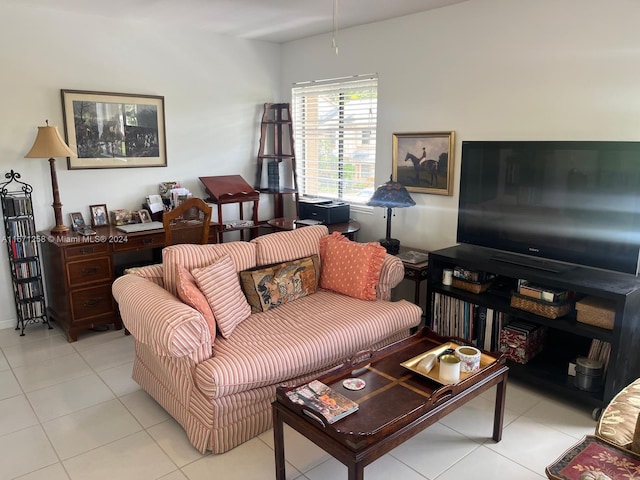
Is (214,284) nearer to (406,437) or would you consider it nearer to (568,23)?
(406,437)

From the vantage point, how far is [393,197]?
359 centimetres

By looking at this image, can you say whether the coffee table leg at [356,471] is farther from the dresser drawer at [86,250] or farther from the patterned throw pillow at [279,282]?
the dresser drawer at [86,250]

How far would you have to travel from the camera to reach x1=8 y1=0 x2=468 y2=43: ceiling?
3.33 meters

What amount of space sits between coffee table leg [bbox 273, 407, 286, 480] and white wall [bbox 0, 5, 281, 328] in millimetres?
2792

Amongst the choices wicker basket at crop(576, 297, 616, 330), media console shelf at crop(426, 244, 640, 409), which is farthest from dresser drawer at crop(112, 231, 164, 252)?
wicker basket at crop(576, 297, 616, 330)

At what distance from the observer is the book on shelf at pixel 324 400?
1.83 metres

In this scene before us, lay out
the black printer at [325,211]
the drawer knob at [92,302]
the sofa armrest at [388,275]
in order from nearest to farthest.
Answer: the sofa armrest at [388,275], the drawer knob at [92,302], the black printer at [325,211]

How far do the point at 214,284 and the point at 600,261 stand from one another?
2.20m

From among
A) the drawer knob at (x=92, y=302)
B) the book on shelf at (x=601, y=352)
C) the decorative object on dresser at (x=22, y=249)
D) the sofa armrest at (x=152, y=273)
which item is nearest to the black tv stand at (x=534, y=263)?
the book on shelf at (x=601, y=352)

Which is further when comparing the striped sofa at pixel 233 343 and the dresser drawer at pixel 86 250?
the dresser drawer at pixel 86 250

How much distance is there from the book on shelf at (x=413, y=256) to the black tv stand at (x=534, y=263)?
0.57m

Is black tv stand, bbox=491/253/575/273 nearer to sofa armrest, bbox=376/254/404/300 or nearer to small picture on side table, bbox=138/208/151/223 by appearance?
sofa armrest, bbox=376/254/404/300

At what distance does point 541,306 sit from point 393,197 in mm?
1323

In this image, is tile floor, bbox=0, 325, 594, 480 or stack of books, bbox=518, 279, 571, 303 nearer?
tile floor, bbox=0, 325, 594, 480
